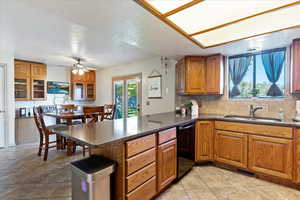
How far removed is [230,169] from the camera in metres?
2.69

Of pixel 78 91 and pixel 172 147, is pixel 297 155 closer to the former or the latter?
pixel 172 147

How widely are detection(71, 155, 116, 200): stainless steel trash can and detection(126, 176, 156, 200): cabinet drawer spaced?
234 mm

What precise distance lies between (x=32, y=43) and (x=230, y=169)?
14.6 ft

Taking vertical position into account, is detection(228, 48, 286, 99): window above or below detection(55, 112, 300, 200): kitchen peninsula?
above

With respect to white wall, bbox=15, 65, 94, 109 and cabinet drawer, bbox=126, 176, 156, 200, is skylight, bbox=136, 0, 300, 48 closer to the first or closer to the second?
cabinet drawer, bbox=126, 176, 156, 200

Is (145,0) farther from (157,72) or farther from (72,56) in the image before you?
(72,56)

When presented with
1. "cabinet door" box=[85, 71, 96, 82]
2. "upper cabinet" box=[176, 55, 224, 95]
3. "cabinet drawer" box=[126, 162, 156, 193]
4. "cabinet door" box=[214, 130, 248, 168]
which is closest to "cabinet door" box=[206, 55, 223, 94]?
"upper cabinet" box=[176, 55, 224, 95]

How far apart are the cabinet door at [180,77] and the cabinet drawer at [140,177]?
6.30ft

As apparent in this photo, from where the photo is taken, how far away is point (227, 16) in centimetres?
159

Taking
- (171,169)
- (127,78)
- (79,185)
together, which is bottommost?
Answer: (171,169)

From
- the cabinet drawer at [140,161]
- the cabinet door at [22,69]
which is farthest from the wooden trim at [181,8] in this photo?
the cabinet door at [22,69]

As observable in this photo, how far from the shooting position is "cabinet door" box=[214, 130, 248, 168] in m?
2.47

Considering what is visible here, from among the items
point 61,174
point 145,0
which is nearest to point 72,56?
point 61,174

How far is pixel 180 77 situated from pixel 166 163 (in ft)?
6.66
